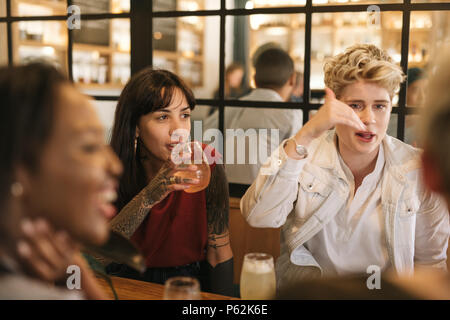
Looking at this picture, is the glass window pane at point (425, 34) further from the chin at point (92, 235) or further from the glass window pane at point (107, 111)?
the chin at point (92, 235)

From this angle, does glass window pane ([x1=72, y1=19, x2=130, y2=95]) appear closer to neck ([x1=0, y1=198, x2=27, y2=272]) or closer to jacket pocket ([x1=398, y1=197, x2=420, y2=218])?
jacket pocket ([x1=398, y1=197, x2=420, y2=218])

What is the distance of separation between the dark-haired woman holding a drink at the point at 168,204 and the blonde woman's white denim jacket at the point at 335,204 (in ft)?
0.56

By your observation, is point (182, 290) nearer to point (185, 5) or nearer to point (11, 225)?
point (11, 225)

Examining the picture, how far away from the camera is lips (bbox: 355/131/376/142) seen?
155 cm

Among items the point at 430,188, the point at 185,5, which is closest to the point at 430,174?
the point at 430,188

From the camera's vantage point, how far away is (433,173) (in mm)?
569

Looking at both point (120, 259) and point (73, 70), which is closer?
point (120, 259)

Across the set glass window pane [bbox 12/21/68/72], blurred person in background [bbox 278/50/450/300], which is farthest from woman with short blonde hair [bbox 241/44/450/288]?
glass window pane [bbox 12/21/68/72]

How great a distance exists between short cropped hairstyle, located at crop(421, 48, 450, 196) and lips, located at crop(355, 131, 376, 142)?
3.19 feet

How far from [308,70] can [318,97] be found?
0.16m
